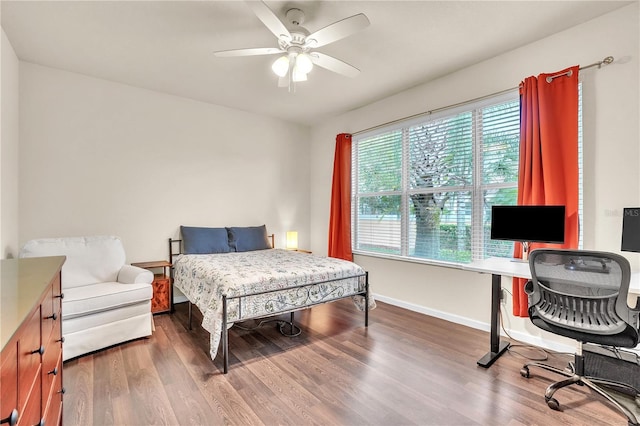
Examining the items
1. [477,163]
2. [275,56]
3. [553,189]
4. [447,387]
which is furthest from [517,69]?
[447,387]

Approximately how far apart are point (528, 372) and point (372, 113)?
342cm

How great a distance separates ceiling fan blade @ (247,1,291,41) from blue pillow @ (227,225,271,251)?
2.77 metres

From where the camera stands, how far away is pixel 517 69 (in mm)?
2842

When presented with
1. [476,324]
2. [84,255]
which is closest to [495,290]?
[476,324]

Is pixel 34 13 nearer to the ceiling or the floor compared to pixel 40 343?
nearer to the ceiling

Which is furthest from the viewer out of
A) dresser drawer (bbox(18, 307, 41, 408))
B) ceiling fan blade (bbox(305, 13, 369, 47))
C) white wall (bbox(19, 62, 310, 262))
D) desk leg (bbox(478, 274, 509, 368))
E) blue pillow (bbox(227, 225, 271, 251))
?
blue pillow (bbox(227, 225, 271, 251))

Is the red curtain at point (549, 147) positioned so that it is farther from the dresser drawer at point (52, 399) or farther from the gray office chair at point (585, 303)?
the dresser drawer at point (52, 399)

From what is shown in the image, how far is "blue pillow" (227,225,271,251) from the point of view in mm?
4238

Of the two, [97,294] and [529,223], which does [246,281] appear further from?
[529,223]

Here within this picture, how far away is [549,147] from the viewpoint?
252 cm

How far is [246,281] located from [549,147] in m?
2.76

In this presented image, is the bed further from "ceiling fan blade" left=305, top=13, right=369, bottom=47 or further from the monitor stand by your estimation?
"ceiling fan blade" left=305, top=13, right=369, bottom=47

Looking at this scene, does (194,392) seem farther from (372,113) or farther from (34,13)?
(372,113)

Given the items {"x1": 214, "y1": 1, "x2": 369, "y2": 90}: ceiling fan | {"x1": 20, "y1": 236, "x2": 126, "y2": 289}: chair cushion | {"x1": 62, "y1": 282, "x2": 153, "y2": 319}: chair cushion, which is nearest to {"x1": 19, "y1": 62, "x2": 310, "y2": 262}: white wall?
{"x1": 20, "y1": 236, "x2": 126, "y2": 289}: chair cushion
